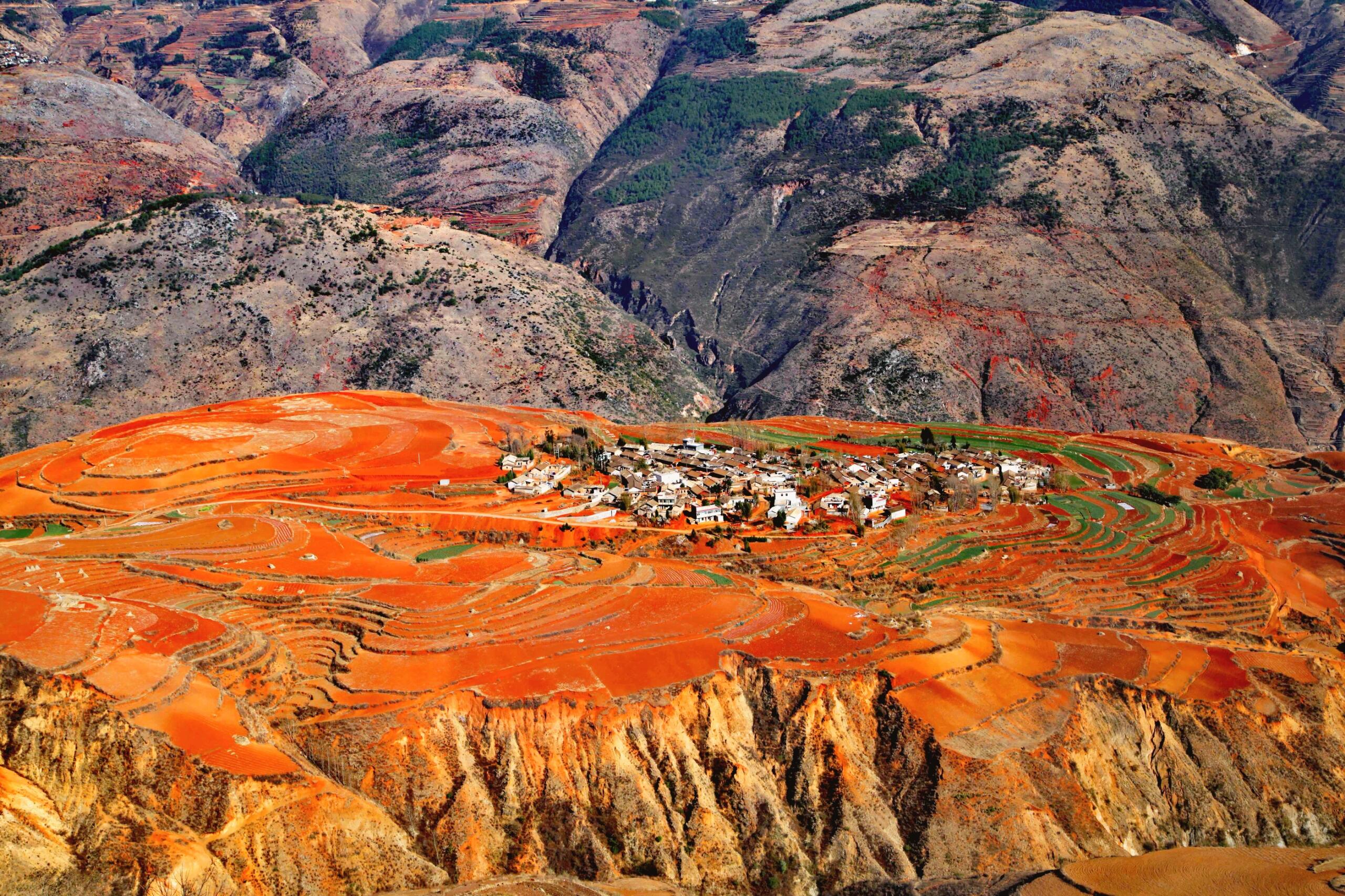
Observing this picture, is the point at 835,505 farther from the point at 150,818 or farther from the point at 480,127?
the point at 480,127

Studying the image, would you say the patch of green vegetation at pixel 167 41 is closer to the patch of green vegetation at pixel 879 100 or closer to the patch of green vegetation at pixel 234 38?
the patch of green vegetation at pixel 234 38

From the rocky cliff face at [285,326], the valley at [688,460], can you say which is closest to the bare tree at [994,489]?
the valley at [688,460]

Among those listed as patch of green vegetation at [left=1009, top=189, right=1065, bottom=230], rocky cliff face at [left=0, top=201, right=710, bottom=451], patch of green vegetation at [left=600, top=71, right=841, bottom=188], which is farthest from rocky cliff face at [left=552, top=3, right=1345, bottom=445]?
rocky cliff face at [left=0, top=201, right=710, bottom=451]

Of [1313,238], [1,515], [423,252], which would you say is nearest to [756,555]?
[1,515]

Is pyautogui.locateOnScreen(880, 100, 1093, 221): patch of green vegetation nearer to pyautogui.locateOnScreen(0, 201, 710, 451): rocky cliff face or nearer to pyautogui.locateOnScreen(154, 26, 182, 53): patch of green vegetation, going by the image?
pyautogui.locateOnScreen(0, 201, 710, 451): rocky cliff face

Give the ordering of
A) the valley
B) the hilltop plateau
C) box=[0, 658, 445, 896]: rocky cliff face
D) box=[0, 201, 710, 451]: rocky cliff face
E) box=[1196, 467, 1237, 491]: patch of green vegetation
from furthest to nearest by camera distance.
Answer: box=[0, 201, 710, 451]: rocky cliff face, box=[1196, 467, 1237, 491]: patch of green vegetation, the valley, the hilltop plateau, box=[0, 658, 445, 896]: rocky cliff face

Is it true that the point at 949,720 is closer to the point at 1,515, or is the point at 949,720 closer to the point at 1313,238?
the point at 1,515
